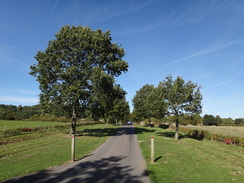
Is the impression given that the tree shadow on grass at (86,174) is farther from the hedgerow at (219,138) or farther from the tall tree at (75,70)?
the hedgerow at (219,138)

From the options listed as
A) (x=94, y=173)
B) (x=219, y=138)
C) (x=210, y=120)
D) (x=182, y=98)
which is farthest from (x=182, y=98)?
(x=210, y=120)

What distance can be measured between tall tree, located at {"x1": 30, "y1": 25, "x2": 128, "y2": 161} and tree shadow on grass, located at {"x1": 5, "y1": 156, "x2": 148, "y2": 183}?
14.6 m

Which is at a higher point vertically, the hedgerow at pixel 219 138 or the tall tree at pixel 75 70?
the tall tree at pixel 75 70

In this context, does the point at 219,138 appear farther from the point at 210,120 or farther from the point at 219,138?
the point at 210,120

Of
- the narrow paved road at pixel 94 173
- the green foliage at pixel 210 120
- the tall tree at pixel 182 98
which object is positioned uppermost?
the tall tree at pixel 182 98

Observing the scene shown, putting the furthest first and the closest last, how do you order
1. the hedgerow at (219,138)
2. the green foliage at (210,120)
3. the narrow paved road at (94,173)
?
the green foliage at (210,120)
the hedgerow at (219,138)
the narrow paved road at (94,173)

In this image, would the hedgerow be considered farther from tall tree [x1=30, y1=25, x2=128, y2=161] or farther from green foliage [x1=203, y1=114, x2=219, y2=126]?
green foliage [x1=203, y1=114, x2=219, y2=126]

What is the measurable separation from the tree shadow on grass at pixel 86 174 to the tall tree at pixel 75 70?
14599 mm

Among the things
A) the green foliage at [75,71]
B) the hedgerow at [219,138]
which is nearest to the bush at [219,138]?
the hedgerow at [219,138]

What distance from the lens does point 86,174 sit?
8.22 metres

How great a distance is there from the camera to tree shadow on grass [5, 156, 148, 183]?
741 centimetres

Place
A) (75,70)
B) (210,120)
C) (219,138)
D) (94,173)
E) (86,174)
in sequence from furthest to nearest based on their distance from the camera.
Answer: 1. (210,120)
2. (219,138)
3. (75,70)
4. (94,173)
5. (86,174)

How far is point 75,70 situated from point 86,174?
56.9 ft

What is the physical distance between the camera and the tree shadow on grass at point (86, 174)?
741 centimetres
